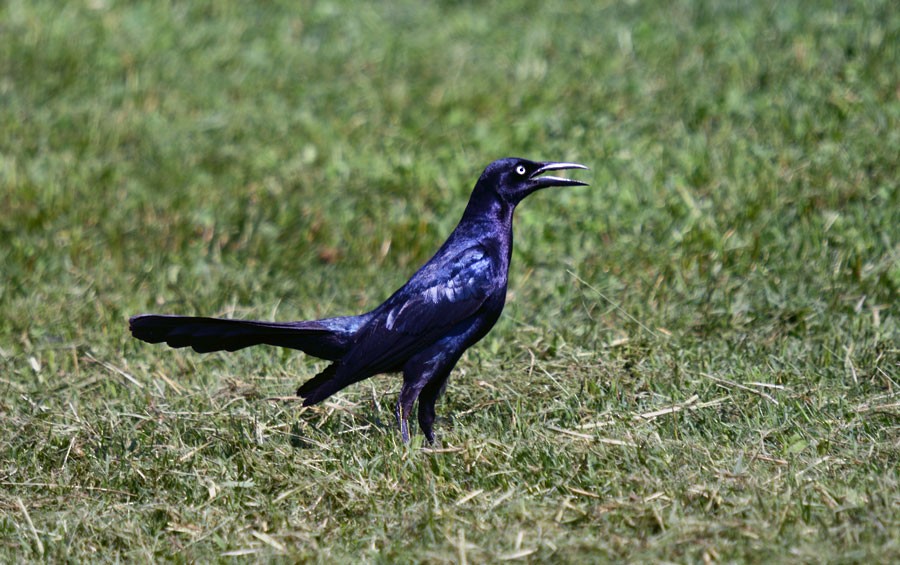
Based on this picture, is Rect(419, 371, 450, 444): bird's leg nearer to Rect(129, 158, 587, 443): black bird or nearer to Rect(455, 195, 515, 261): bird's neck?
Rect(129, 158, 587, 443): black bird

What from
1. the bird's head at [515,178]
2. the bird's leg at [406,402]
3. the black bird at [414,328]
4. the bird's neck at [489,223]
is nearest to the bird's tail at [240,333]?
the black bird at [414,328]

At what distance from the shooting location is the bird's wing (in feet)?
16.1

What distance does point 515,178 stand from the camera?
17.2ft

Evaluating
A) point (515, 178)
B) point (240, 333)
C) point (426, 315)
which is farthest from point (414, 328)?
point (515, 178)

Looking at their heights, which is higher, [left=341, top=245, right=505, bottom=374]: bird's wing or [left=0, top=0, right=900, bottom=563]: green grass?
[left=341, top=245, right=505, bottom=374]: bird's wing

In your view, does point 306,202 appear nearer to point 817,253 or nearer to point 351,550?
point 817,253

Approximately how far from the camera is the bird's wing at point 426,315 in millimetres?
4898

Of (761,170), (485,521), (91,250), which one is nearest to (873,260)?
(761,170)

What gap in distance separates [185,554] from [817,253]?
3.95 m

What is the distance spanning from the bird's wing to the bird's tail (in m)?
0.13

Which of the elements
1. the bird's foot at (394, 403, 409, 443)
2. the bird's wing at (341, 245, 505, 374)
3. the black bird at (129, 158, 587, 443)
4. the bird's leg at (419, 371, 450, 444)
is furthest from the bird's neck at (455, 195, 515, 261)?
the bird's foot at (394, 403, 409, 443)

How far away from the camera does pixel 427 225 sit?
303 inches

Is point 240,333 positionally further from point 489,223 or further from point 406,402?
point 489,223

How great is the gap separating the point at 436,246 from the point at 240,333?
2.86 meters
